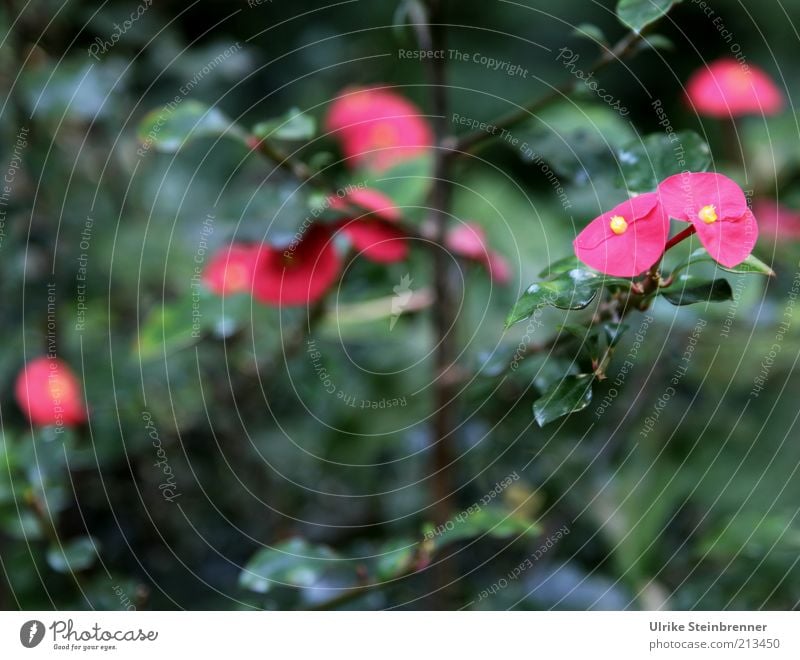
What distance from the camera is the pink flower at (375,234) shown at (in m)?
0.54

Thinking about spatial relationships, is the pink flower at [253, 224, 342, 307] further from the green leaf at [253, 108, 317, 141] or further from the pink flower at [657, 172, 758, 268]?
the pink flower at [657, 172, 758, 268]

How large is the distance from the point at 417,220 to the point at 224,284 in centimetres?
14

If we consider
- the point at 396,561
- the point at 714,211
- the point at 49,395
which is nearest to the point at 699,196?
the point at 714,211

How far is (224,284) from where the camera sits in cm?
61

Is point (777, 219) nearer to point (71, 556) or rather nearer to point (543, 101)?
point (543, 101)

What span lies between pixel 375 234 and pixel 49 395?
0.27m

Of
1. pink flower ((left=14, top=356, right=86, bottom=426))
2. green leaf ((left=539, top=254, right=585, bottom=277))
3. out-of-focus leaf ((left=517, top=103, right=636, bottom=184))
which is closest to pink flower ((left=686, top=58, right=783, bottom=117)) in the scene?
out-of-focus leaf ((left=517, top=103, right=636, bottom=184))

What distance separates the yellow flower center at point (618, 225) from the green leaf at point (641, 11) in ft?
0.35

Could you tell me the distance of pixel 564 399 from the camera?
0.37 metres

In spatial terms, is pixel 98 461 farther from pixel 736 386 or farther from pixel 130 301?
pixel 736 386

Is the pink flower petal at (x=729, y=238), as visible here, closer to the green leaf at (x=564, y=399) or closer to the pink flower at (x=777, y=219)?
the green leaf at (x=564, y=399)

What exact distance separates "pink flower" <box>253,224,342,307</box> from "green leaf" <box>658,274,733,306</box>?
24cm

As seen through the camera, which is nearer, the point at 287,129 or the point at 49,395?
the point at 287,129
